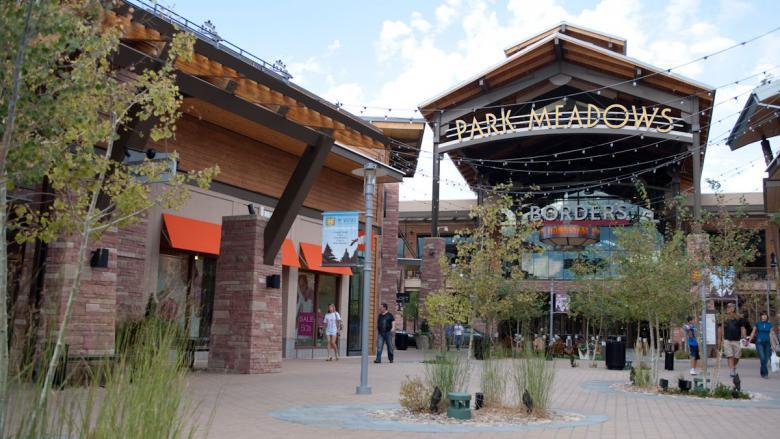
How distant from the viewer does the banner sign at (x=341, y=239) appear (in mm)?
13406

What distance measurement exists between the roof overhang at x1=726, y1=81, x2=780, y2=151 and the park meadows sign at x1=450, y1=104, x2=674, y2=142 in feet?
10.2

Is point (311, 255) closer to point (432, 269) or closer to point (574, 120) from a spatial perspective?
point (432, 269)

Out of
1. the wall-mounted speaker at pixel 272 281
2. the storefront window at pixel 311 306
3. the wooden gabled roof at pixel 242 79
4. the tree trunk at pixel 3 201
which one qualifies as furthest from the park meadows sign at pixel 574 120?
the tree trunk at pixel 3 201

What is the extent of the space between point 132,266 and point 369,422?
30.1 feet

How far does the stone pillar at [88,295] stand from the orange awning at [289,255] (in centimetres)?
894

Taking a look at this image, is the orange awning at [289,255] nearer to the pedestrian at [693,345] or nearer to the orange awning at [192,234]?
the orange awning at [192,234]

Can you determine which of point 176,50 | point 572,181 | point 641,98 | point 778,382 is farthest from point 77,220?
point 572,181

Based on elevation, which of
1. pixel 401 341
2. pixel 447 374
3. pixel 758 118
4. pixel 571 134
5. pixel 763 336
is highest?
pixel 571 134

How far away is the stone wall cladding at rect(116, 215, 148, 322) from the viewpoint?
626 inches

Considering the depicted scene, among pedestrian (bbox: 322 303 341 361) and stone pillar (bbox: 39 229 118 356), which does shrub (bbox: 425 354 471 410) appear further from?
pedestrian (bbox: 322 303 341 361)

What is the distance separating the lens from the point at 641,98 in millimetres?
34438

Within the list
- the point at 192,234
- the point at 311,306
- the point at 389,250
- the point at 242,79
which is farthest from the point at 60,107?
the point at 389,250

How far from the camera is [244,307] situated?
16.1 meters

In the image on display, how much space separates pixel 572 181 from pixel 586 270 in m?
16.8
